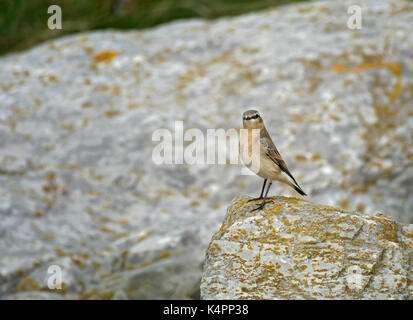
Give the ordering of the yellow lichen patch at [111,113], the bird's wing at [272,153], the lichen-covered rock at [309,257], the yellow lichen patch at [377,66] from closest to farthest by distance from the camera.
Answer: the lichen-covered rock at [309,257] → the bird's wing at [272,153] → the yellow lichen patch at [377,66] → the yellow lichen patch at [111,113]

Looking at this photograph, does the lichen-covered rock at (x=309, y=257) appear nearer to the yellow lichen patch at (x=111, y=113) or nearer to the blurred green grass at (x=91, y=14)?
the yellow lichen patch at (x=111, y=113)

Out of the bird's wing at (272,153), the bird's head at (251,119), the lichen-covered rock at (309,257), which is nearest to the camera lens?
the lichen-covered rock at (309,257)

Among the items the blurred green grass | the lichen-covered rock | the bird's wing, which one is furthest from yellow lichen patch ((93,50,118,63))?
the lichen-covered rock

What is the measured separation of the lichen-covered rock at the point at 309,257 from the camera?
492 cm

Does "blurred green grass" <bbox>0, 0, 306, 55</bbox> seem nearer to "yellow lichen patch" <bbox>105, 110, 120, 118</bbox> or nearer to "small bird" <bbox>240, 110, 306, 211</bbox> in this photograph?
"yellow lichen patch" <bbox>105, 110, 120, 118</bbox>

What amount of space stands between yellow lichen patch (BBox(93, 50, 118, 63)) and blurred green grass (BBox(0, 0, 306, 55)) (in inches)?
183

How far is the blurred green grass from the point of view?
17.1 meters

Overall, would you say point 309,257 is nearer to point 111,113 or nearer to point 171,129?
point 171,129

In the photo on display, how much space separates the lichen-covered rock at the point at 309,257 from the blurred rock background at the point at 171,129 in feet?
9.33

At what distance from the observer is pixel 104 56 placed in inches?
509

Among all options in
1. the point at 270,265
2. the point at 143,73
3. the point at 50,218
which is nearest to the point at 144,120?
the point at 143,73

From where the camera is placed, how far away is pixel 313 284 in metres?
4.97

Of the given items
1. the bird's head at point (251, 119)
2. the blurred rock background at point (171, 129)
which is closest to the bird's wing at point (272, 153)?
the bird's head at point (251, 119)

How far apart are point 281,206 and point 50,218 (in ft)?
18.0
